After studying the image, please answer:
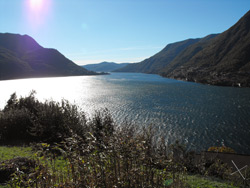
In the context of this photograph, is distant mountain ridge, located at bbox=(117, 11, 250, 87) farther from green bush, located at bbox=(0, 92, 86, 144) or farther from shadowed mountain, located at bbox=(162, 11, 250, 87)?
green bush, located at bbox=(0, 92, 86, 144)

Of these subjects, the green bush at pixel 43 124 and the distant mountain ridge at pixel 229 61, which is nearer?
the green bush at pixel 43 124

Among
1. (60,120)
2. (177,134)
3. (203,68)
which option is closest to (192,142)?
(177,134)

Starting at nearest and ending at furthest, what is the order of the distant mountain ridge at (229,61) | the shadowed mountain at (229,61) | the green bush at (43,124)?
the green bush at (43,124) → the distant mountain ridge at (229,61) → the shadowed mountain at (229,61)

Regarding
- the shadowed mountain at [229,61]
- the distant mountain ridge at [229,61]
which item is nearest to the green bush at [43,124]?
the distant mountain ridge at [229,61]

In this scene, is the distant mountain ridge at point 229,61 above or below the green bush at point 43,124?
above

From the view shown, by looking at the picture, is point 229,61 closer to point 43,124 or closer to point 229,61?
point 229,61

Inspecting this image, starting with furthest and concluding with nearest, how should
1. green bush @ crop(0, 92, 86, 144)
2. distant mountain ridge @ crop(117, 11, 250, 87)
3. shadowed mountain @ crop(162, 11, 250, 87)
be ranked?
1. shadowed mountain @ crop(162, 11, 250, 87)
2. distant mountain ridge @ crop(117, 11, 250, 87)
3. green bush @ crop(0, 92, 86, 144)

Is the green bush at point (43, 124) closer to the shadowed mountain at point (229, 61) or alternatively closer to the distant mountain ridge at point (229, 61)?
the distant mountain ridge at point (229, 61)

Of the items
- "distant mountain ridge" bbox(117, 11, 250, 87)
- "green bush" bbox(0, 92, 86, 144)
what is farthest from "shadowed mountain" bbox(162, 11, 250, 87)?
"green bush" bbox(0, 92, 86, 144)

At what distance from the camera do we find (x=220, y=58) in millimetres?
142125

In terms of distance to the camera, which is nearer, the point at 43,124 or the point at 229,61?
the point at 43,124

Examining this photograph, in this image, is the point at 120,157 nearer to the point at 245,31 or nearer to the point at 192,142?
the point at 192,142

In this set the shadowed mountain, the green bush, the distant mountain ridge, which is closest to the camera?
the green bush

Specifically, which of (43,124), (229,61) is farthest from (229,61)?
(43,124)
